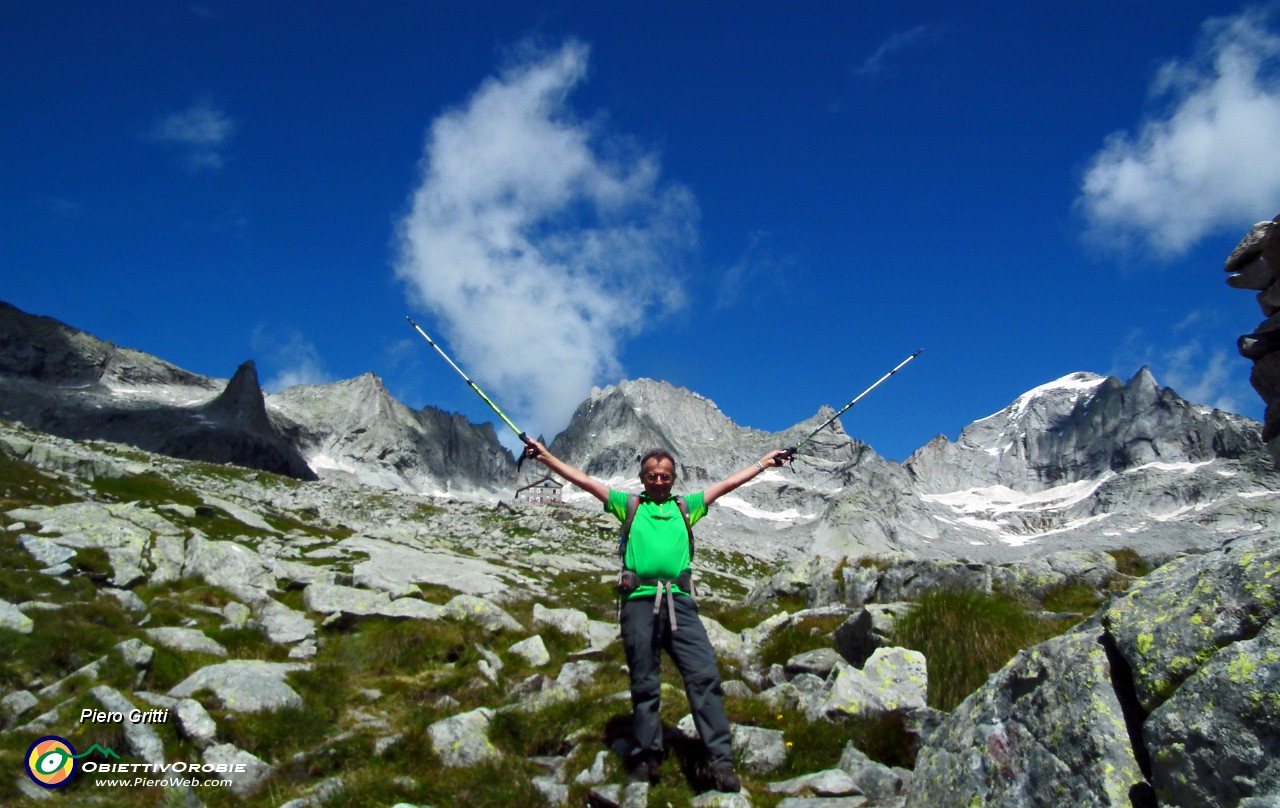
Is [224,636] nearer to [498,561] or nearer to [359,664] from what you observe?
[359,664]

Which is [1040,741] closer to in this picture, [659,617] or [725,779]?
[725,779]

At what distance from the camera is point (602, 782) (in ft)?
22.8

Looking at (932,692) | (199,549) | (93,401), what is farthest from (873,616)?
(93,401)

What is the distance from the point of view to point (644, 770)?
6.75 metres

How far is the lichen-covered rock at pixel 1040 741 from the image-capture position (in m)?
4.17

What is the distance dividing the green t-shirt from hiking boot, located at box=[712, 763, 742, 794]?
1757mm

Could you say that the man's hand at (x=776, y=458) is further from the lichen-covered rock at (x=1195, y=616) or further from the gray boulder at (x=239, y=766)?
the gray boulder at (x=239, y=766)

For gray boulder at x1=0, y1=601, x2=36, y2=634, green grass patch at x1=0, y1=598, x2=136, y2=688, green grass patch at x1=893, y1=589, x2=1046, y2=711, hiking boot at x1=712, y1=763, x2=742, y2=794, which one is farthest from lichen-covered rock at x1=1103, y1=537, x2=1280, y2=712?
gray boulder at x1=0, y1=601, x2=36, y2=634

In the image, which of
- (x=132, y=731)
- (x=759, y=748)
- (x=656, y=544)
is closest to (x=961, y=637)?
(x=759, y=748)

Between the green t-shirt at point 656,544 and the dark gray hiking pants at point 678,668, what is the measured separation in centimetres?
25

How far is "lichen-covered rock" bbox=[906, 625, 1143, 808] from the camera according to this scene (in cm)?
417

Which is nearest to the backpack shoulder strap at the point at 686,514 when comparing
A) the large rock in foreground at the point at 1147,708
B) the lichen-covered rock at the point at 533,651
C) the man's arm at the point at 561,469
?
the man's arm at the point at 561,469

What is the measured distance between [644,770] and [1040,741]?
3.53m

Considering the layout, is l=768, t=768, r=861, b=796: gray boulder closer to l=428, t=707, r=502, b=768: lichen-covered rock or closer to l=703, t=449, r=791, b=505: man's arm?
l=703, t=449, r=791, b=505: man's arm
